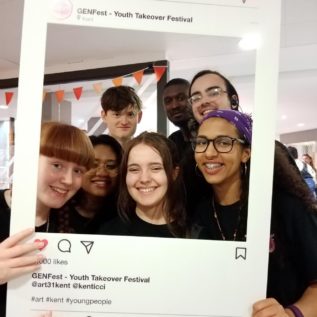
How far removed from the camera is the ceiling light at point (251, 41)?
74cm

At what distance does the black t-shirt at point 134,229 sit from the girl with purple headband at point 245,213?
0.29ft

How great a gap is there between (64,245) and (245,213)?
434 mm

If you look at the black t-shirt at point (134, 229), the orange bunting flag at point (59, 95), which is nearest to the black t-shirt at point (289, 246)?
the black t-shirt at point (134, 229)

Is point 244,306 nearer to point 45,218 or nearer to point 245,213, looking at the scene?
point 245,213

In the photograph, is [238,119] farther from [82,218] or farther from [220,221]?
[82,218]

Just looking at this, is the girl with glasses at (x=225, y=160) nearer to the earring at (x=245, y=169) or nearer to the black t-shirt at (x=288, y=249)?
the earring at (x=245, y=169)

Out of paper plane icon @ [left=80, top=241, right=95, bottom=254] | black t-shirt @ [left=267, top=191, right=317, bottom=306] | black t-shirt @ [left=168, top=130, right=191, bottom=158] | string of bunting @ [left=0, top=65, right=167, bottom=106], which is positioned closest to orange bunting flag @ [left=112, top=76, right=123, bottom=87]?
string of bunting @ [left=0, top=65, right=167, bottom=106]

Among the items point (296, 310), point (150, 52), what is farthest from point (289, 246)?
point (150, 52)

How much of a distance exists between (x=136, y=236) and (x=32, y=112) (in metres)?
0.37

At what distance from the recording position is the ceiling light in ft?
2.42

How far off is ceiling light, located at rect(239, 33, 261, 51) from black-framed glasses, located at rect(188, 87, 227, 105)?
12 cm

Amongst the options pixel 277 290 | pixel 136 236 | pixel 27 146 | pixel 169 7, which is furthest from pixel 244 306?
pixel 169 7

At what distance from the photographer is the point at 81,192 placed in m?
0.81

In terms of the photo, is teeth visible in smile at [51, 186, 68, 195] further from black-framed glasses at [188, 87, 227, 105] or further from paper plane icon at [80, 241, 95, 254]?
black-framed glasses at [188, 87, 227, 105]
